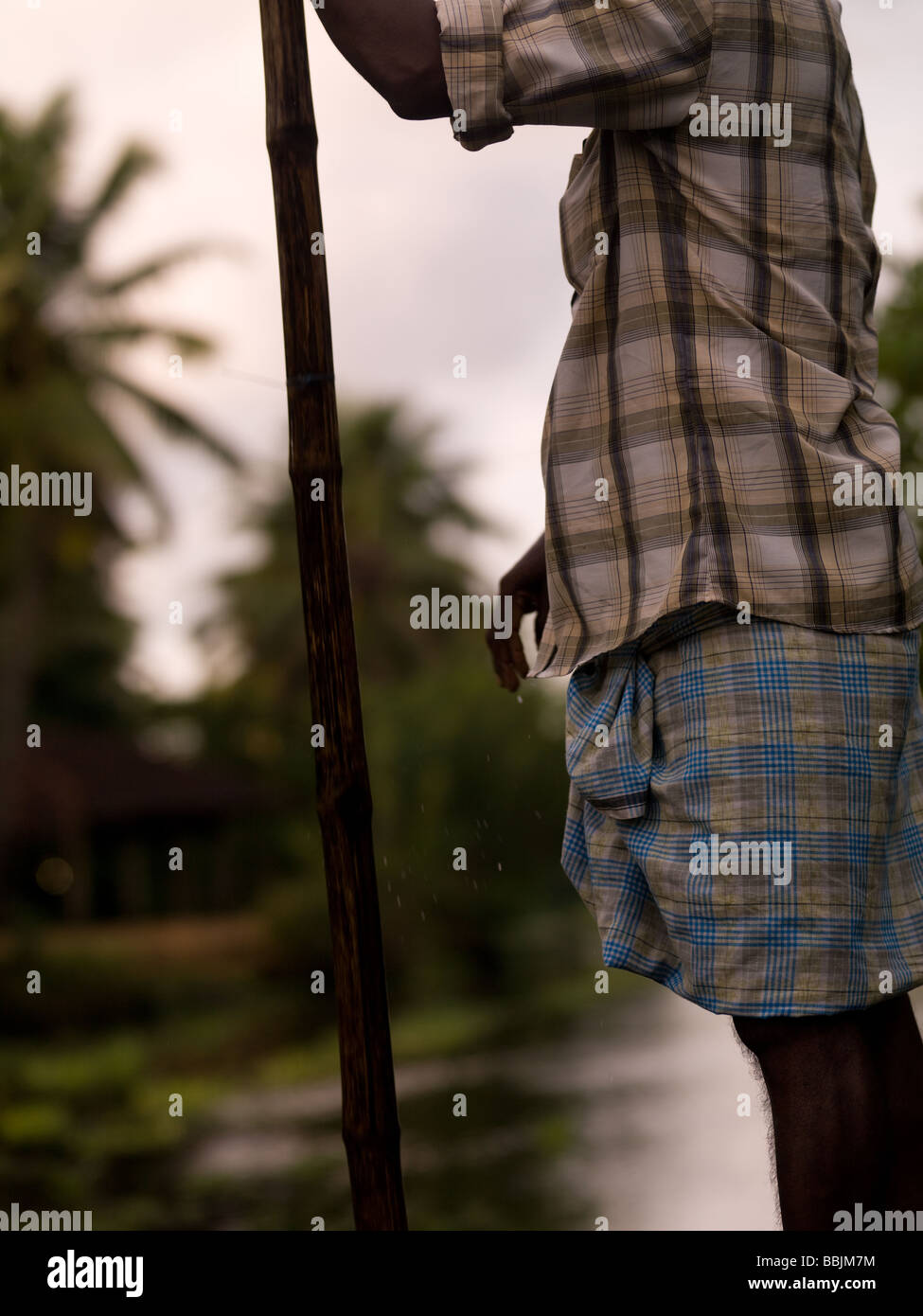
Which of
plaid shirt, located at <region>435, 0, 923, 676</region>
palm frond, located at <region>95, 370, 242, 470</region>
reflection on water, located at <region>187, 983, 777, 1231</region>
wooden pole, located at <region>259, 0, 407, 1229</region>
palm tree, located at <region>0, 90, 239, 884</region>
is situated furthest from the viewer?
palm frond, located at <region>95, 370, 242, 470</region>

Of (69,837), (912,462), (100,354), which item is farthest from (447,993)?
(912,462)

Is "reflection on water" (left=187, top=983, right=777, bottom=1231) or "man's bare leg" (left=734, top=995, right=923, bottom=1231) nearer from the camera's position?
"man's bare leg" (left=734, top=995, right=923, bottom=1231)

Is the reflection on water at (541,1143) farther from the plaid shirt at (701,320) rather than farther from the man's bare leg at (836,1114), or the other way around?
the plaid shirt at (701,320)

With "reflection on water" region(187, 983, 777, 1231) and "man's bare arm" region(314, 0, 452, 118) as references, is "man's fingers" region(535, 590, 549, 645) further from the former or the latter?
"reflection on water" region(187, 983, 777, 1231)

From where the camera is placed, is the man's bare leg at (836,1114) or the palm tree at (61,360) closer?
the man's bare leg at (836,1114)

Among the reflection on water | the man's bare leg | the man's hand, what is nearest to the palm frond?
the reflection on water

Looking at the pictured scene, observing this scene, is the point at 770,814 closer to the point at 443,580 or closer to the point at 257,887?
the point at 443,580

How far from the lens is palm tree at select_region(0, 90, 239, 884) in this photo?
15625 mm

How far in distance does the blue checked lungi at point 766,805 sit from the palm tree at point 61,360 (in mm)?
14750

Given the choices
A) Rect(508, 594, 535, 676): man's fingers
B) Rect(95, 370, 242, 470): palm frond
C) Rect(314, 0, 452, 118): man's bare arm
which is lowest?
Rect(508, 594, 535, 676): man's fingers

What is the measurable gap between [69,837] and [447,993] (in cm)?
629

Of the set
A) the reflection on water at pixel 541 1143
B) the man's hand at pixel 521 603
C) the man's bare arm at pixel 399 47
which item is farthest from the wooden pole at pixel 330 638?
the reflection on water at pixel 541 1143

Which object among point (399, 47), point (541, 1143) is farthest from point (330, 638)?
point (541, 1143)

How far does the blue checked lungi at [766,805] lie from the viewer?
1199 mm
